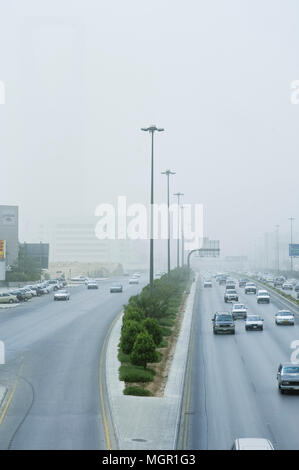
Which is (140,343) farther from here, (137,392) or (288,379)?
(288,379)

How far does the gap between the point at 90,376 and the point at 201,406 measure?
26.0 ft

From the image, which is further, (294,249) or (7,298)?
(294,249)

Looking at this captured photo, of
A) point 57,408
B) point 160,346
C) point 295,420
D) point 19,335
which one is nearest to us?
point 295,420

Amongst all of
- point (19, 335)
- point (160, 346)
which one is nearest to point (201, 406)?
point (160, 346)

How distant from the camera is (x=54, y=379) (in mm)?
32688

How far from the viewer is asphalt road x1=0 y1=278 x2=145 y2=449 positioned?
2198cm

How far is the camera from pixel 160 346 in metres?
43.7

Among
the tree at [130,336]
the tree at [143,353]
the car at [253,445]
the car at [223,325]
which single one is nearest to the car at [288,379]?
the tree at [143,353]

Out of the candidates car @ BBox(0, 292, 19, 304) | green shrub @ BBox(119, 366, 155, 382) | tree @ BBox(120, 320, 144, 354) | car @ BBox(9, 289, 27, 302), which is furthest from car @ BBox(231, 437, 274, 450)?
car @ BBox(9, 289, 27, 302)

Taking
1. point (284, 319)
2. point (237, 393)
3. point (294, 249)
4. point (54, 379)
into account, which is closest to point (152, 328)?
point (54, 379)

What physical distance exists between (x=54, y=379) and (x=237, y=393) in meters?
8.51

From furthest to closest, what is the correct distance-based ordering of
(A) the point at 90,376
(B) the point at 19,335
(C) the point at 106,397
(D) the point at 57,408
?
(B) the point at 19,335, (A) the point at 90,376, (C) the point at 106,397, (D) the point at 57,408

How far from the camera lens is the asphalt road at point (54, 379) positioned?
21984 millimetres
